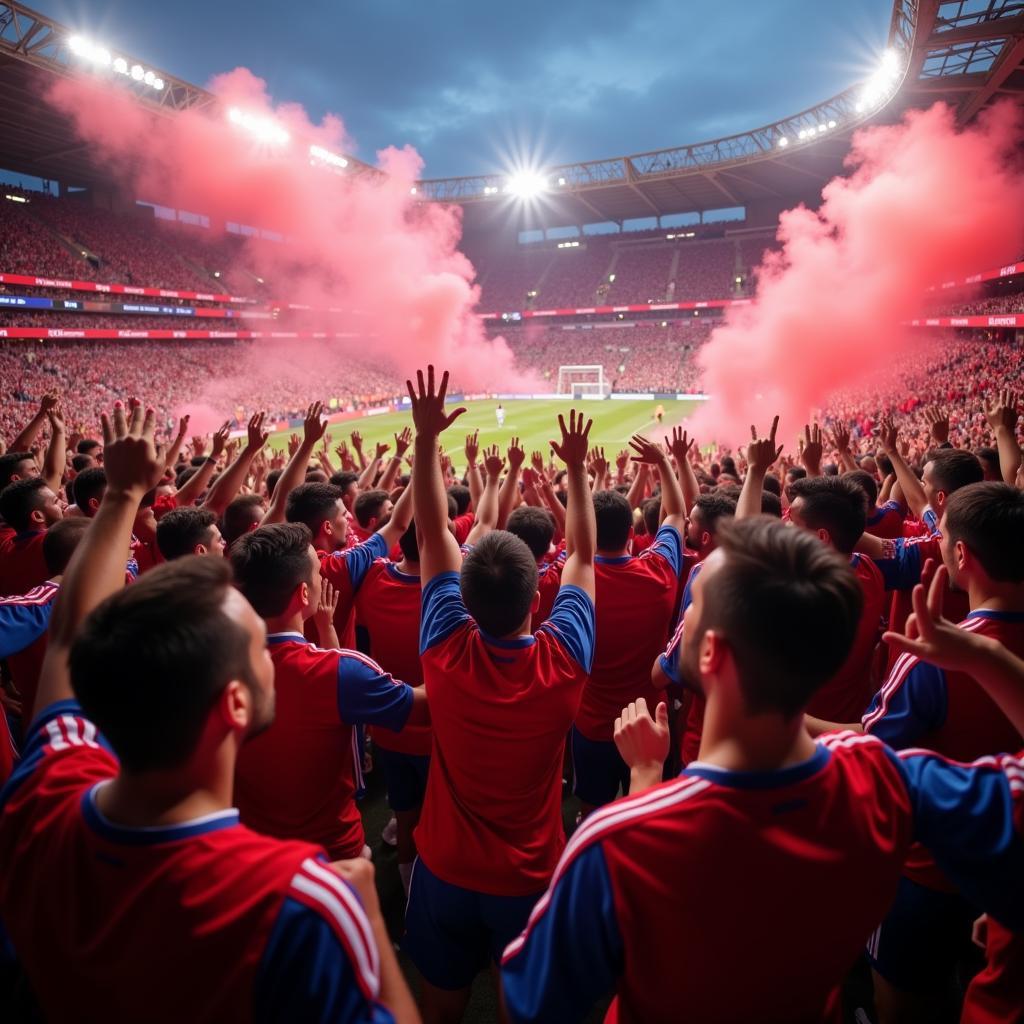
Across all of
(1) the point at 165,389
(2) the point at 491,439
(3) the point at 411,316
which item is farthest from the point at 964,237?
(1) the point at 165,389

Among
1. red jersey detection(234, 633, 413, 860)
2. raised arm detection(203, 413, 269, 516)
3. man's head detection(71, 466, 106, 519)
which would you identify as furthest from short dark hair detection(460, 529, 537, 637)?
man's head detection(71, 466, 106, 519)

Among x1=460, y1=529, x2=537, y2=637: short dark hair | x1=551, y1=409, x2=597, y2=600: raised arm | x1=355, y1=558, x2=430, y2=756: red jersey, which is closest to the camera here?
x1=460, y1=529, x2=537, y2=637: short dark hair

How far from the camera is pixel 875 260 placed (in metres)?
23.4

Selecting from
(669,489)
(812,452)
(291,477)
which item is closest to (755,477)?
(669,489)

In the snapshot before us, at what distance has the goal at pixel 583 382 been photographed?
153 ft

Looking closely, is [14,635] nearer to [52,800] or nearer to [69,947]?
[52,800]

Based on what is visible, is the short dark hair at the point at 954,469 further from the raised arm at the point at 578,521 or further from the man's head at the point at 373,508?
the man's head at the point at 373,508

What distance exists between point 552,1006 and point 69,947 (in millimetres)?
1030

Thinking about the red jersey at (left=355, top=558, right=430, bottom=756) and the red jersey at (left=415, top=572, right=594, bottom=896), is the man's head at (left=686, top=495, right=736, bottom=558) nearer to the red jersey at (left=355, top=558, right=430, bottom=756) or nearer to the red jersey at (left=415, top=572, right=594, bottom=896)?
the red jersey at (left=355, top=558, right=430, bottom=756)

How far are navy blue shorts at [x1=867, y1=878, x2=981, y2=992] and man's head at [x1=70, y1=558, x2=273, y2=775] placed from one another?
2.80 m

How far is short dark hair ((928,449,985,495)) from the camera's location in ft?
15.0

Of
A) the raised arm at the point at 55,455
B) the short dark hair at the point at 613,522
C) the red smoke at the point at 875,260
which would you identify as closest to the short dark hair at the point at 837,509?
the short dark hair at the point at 613,522

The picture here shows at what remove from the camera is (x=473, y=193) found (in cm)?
5453

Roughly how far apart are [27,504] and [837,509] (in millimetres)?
5542
